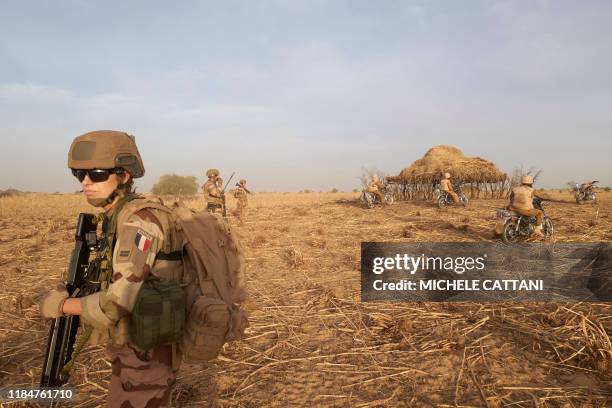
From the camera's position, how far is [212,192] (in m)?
11.5

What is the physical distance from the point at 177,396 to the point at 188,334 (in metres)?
1.96

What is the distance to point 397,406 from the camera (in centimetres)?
328

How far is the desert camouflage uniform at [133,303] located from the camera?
174 cm

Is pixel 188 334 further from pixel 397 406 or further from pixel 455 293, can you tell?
pixel 455 293

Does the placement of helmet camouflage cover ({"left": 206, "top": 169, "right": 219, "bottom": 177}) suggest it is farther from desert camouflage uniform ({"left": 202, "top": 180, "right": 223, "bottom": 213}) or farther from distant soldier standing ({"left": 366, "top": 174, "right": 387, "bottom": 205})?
distant soldier standing ({"left": 366, "top": 174, "right": 387, "bottom": 205})

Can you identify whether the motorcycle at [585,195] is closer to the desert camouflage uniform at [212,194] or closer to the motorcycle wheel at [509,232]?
the motorcycle wheel at [509,232]

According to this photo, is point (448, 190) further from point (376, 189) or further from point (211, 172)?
point (211, 172)

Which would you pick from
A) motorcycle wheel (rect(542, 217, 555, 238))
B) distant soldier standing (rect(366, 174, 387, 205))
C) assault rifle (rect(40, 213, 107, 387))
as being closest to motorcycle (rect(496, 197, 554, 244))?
motorcycle wheel (rect(542, 217, 555, 238))

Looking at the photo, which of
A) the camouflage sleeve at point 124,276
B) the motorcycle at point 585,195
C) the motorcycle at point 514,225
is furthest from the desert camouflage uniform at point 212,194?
the motorcycle at point 585,195

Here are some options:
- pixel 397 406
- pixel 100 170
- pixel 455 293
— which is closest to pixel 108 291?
pixel 100 170

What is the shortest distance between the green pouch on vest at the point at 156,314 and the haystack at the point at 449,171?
23.5 meters

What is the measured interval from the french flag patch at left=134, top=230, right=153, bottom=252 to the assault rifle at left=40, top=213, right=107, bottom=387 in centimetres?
47

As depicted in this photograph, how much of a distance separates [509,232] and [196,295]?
9950 mm

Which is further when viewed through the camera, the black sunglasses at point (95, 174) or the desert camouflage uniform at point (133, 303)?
the black sunglasses at point (95, 174)
